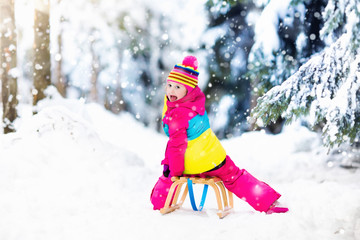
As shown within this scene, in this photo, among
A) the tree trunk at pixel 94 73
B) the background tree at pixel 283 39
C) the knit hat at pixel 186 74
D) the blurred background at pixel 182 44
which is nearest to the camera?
the knit hat at pixel 186 74

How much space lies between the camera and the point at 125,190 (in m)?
5.13

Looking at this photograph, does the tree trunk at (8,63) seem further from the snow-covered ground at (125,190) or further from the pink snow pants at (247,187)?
the pink snow pants at (247,187)

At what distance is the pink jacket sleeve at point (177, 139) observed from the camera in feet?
12.0

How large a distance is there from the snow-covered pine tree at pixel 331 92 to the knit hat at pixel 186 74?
4.06 ft

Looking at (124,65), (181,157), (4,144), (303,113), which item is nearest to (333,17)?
(303,113)

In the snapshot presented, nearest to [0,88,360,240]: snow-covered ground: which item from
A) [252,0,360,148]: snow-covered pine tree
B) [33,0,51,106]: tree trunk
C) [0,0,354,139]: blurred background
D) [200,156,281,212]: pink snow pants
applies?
[200,156,281,212]: pink snow pants

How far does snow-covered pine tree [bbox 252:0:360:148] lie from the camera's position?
425 cm

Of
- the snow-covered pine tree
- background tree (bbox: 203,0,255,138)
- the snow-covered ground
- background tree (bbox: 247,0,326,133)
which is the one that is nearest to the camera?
the snow-covered ground

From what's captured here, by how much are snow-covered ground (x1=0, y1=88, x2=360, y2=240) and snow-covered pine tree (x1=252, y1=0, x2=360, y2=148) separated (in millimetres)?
731

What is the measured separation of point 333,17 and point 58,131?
174 inches

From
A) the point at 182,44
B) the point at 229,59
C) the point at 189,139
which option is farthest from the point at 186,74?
the point at 182,44

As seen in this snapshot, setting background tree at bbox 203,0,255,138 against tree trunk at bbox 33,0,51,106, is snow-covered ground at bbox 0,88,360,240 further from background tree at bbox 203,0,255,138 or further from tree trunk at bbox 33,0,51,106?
background tree at bbox 203,0,255,138

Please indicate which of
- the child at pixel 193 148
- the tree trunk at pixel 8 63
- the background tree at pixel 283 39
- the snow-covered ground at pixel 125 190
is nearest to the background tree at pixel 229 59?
the snow-covered ground at pixel 125 190

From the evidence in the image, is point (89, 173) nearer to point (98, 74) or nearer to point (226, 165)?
point (226, 165)
